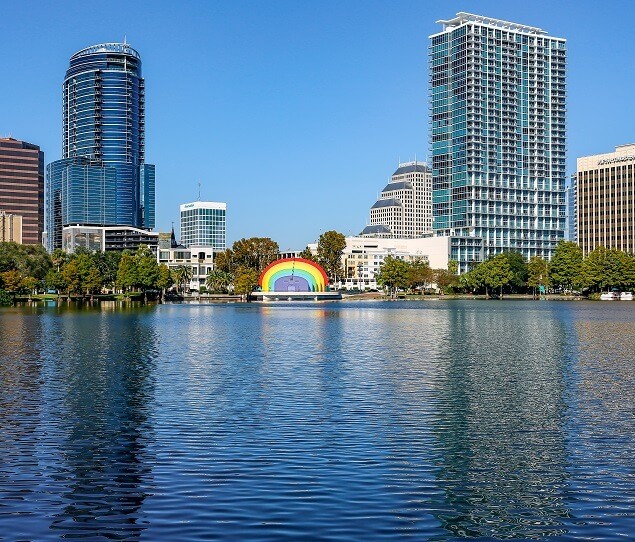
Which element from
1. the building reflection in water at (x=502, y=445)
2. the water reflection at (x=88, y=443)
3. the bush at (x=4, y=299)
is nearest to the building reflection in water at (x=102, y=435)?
the water reflection at (x=88, y=443)

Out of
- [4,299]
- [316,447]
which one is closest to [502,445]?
[316,447]

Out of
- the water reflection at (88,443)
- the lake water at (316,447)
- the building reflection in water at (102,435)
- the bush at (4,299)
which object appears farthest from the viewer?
the bush at (4,299)

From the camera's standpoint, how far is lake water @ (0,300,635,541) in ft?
69.3

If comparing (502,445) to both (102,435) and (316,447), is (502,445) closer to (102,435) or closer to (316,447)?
(316,447)

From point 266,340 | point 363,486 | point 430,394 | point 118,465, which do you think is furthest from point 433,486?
point 266,340

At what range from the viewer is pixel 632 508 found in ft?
72.1

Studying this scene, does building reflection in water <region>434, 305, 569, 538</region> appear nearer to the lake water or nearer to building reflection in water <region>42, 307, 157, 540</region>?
the lake water

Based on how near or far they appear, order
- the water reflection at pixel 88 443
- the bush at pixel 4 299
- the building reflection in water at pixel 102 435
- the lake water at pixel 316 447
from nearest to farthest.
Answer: the lake water at pixel 316 447 → the water reflection at pixel 88 443 → the building reflection in water at pixel 102 435 → the bush at pixel 4 299

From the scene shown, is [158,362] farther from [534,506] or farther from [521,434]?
[534,506]

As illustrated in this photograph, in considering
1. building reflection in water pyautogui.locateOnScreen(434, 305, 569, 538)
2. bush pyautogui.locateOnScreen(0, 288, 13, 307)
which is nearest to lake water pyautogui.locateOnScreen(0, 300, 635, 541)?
building reflection in water pyautogui.locateOnScreen(434, 305, 569, 538)

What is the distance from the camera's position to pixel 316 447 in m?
29.5

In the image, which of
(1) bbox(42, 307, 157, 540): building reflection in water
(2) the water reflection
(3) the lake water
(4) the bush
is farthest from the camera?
(4) the bush

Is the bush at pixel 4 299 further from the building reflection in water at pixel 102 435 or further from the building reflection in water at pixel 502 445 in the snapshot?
the building reflection in water at pixel 502 445

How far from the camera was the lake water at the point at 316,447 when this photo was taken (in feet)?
69.3
